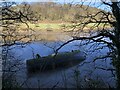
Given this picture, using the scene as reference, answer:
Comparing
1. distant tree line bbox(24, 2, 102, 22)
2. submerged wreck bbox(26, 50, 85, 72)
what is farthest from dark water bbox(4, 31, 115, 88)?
distant tree line bbox(24, 2, 102, 22)

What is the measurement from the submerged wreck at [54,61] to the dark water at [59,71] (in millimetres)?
46

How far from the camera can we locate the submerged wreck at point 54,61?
2777 mm

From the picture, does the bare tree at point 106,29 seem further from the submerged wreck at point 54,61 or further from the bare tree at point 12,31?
the bare tree at point 12,31

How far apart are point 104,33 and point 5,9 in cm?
100

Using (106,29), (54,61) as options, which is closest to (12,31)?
(54,61)

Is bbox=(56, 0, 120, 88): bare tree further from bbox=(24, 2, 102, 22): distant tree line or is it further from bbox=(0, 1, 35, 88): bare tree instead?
bbox=(0, 1, 35, 88): bare tree

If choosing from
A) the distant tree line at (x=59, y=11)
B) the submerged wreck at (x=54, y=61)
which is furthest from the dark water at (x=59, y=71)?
the distant tree line at (x=59, y=11)

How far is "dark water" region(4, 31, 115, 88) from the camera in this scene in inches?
114

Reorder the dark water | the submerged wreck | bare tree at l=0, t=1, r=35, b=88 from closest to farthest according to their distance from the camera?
bare tree at l=0, t=1, r=35, b=88 → the submerged wreck → the dark water

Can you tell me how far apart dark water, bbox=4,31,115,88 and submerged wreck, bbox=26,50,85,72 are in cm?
5

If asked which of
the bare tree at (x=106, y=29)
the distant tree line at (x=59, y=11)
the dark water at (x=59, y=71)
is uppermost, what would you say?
the distant tree line at (x=59, y=11)

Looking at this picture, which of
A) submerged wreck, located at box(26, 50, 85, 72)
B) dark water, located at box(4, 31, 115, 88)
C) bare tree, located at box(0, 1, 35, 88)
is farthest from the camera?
dark water, located at box(4, 31, 115, 88)

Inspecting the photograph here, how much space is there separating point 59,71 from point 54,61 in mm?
250

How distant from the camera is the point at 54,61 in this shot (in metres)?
2.79
